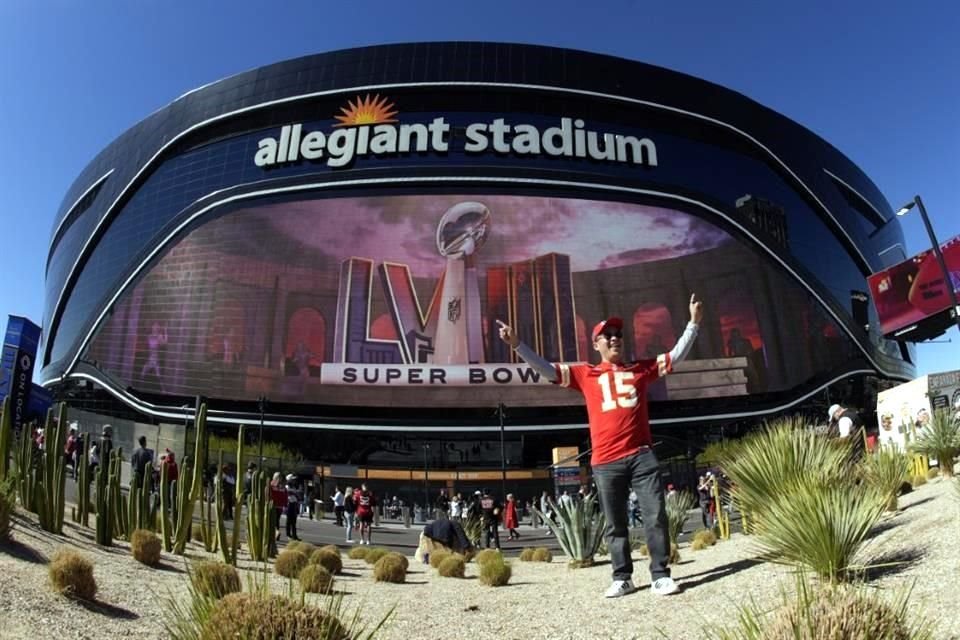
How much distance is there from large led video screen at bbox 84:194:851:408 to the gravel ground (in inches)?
1310

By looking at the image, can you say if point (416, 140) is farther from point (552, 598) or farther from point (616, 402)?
point (552, 598)

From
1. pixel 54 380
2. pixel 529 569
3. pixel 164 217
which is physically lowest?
pixel 529 569

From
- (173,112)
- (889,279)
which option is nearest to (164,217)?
(173,112)

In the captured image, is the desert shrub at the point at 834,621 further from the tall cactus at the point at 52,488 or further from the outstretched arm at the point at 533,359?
the tall cactus at the point at 52,488

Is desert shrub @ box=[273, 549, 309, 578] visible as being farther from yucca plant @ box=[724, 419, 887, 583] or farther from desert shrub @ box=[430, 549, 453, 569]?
yucca plant @ box=[724, 419, 887, 583]

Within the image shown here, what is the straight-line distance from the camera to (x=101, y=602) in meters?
4.82

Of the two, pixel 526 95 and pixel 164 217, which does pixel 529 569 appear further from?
pixel 164 217

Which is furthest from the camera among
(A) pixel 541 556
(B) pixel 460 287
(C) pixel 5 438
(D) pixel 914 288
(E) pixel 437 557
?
(B) pixel 460 287

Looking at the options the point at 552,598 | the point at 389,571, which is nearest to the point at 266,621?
the point at 552,598

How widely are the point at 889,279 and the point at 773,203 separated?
1348 centimetres

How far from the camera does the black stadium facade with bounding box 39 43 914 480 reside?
4022cm

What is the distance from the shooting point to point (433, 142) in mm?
42312

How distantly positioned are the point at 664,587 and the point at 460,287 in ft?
121

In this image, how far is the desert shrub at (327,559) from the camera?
869 cm
